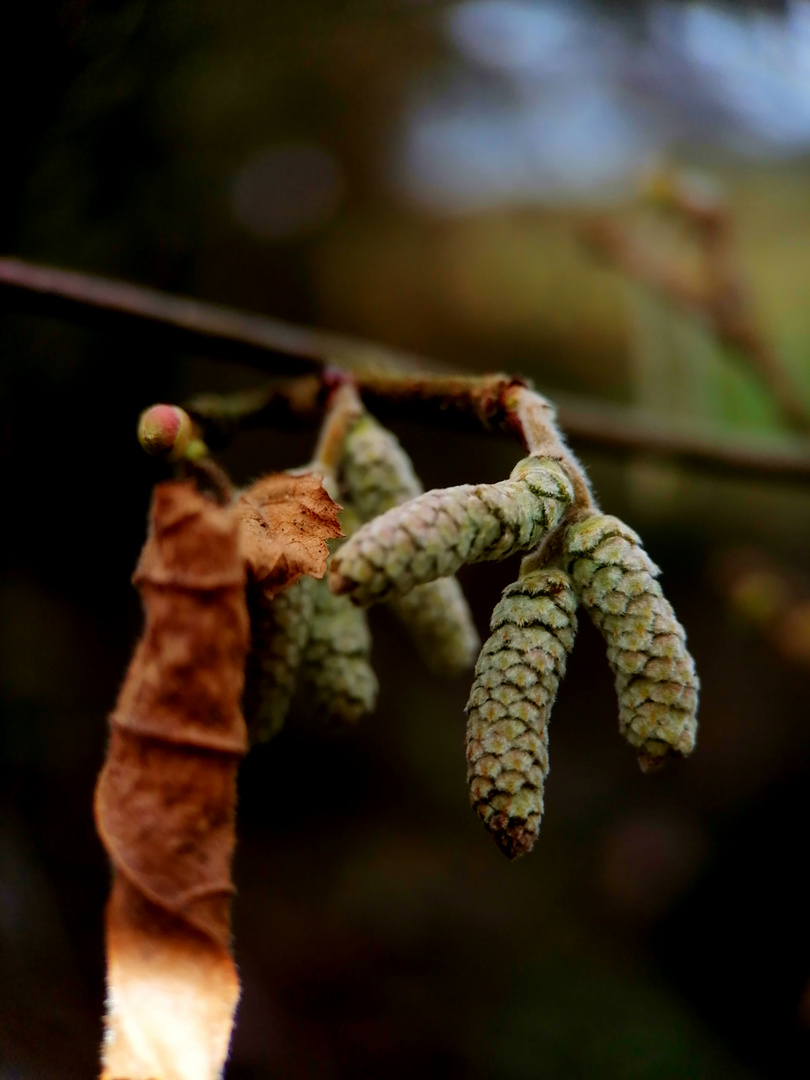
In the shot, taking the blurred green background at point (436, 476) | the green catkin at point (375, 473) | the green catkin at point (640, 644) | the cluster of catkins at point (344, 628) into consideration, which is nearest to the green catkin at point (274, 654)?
the cluster of catkins at point (344, 628)

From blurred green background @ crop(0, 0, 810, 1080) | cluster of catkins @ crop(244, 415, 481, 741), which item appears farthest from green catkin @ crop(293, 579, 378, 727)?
blurred green background @ crop(0, 0, 810, 1080)

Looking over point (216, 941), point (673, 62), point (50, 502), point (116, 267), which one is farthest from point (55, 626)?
point (673, 62)

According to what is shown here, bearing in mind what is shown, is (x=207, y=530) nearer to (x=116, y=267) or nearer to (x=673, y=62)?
(x=116, y=267)

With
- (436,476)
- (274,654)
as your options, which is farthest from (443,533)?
(436,476)

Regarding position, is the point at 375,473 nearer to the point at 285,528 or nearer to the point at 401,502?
the point at 401,502

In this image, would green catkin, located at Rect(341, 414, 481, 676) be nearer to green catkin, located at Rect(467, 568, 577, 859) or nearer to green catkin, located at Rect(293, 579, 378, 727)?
green catkin, located at Rect(293, 579, 378, 727)

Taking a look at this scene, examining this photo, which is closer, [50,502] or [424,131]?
[50,502]
